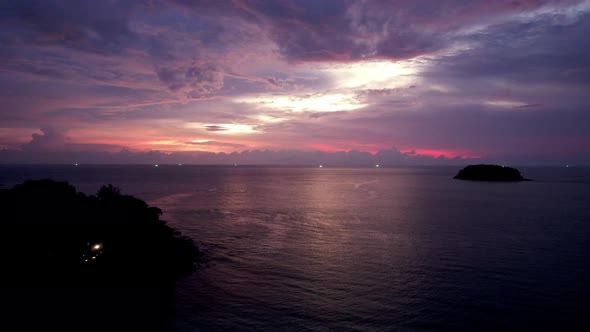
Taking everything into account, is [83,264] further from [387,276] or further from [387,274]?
[387,274]

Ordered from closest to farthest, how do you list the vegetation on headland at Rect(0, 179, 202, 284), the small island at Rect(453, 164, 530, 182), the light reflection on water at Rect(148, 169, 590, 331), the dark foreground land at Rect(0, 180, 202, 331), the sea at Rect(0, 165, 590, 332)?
the dark foreground land at Rect(0, 180, 202, 331) → the sea at Rect(0, 165, 590, 332) → the light reflection on water at Rect(148, 169, 590, 331) → the vegetation on headland at Rect(0, 179, 202, 284) → the small island at Rect(453, 164, 530, 182)

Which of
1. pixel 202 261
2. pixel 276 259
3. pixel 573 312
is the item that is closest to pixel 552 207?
pixel 573 312

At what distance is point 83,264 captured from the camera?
28.7 meters

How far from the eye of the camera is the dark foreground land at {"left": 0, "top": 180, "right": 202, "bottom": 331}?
22750mm

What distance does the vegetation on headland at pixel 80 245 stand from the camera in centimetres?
2820

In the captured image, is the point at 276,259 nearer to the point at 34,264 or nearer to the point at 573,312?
the point at 34,264

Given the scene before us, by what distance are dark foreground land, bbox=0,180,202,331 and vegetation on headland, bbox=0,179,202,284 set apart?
0.23 ft

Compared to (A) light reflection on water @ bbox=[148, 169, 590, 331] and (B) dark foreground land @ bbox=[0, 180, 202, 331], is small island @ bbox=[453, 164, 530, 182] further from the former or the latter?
(B) dark foreground land @ bbox=[0, 180, 202, 331]

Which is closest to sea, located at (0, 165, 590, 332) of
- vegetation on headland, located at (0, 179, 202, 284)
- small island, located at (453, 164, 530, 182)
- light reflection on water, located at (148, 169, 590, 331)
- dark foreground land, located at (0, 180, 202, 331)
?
light reflection on water, located at (148, 169, 590, 331)

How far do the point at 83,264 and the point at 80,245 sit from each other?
65.4 inches

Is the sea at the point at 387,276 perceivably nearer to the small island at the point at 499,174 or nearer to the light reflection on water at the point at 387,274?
the light reflection on water at the point at 387,274

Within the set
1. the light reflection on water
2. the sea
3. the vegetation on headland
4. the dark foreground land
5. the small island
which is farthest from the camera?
the small island

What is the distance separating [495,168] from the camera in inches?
7490

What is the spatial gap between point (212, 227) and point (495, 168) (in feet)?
593
